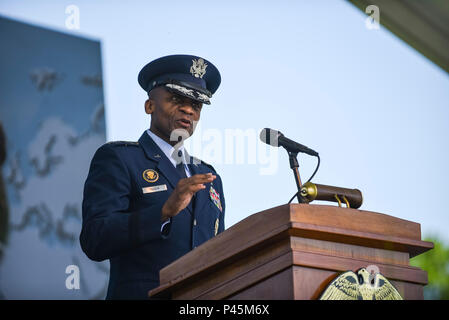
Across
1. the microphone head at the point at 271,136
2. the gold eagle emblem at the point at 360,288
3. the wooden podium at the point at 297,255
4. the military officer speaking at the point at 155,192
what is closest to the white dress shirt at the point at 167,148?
the military officer speaking at the point at 155,192

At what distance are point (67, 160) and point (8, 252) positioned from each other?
738 mm

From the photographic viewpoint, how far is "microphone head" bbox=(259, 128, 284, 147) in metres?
2.17

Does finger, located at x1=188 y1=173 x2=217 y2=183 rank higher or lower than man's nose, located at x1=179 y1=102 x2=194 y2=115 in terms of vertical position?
lower

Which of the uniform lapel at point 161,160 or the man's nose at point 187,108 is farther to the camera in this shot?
the man's nose at point 187,108

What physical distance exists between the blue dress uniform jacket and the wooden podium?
0.41 meters

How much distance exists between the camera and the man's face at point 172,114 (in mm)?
2775

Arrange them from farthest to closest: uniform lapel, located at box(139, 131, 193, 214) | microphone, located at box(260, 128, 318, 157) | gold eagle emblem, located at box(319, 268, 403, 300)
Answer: uniform lapel, located at box(139, 131, 193, 214) < microphone, located at box(260, 128, 318, 157) < gold eagle emblem, located at box(319, 268, 403, 300)

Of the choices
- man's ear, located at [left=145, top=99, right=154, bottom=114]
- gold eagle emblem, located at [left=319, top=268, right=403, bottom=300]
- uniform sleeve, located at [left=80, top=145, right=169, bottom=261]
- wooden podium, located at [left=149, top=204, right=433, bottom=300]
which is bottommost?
gold eagle emblem, located at [left=319, top=268, right=403, bottom=300]

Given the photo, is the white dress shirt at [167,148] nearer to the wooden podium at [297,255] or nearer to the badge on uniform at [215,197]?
the badge on uniform at [215,197]

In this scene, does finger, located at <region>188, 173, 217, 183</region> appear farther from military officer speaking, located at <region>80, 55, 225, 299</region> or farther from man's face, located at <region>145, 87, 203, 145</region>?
man's face, located at <region>145, 87, 203, 145</region>

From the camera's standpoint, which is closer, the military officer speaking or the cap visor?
the military officer speaking

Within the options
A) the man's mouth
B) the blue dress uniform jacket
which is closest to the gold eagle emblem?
the blue dress uniform jacket

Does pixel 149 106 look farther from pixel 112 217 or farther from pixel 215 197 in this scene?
pixel 112 217
